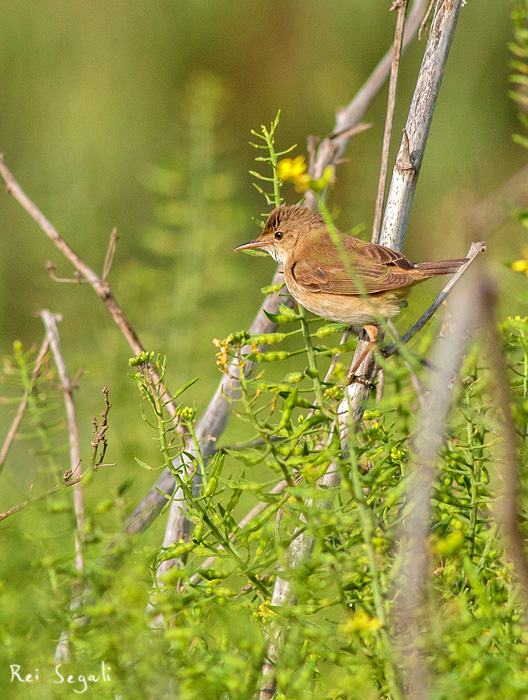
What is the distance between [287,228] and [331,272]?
0.34 m

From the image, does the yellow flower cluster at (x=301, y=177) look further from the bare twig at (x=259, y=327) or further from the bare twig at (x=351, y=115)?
the bare twig at (x=351, y=115)

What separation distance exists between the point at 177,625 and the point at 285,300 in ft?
5.95

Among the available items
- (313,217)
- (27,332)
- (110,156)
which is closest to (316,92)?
(110,156)

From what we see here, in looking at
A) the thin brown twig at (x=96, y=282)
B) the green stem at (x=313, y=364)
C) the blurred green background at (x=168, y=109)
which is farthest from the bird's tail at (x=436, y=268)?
the blurred green background at (x=168, y=109)

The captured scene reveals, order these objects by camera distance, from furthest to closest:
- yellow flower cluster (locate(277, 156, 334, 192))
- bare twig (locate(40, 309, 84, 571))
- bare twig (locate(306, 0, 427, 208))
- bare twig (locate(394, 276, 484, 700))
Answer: bare twig (locate(306, 0, 427, 208))
bare twig (locate(40, 309, 84, 571))
yellow flower cluster (locate(277, 156, 334, 192))
bare twig (locate(394, 276, 484, 700))

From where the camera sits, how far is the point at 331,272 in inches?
153

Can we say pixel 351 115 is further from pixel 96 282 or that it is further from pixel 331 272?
pixel 96 282

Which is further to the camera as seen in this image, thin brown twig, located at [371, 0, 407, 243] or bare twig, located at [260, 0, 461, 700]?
thin brown twig, located at [371, 0, 407, 243]

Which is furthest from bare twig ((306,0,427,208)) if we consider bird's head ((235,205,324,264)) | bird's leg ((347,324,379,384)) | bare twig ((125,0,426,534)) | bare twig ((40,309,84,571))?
bare twig ((40,309,84,571))

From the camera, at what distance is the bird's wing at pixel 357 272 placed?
9.41 feet

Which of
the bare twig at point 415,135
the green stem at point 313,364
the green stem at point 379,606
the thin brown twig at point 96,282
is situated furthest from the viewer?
the thin brown twig at point 96,282

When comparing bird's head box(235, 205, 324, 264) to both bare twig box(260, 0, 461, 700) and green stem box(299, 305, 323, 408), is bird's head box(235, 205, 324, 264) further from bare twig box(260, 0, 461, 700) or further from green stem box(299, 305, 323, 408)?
green stem box(299, 305, 323, 408)

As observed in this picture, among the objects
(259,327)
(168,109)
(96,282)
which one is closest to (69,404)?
(96,282)

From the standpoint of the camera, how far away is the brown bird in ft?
11.0
